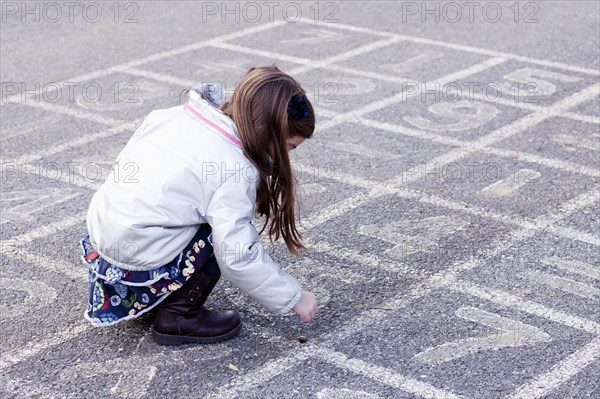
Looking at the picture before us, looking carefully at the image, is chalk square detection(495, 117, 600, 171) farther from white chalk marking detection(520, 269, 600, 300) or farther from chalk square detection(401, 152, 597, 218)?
white chalk marking detection(520, 269, 600, 300)

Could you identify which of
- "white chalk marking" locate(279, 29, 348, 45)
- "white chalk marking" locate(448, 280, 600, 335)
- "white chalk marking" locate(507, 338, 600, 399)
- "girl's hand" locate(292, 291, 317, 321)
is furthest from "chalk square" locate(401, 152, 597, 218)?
"white chalk marking" locate(279, 29, 348, 45)

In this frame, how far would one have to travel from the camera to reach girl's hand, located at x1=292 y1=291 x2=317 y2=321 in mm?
4156

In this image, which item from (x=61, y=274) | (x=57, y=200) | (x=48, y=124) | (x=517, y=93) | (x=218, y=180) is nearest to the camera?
(x=218, y=180)

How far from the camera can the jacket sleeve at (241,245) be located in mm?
3938

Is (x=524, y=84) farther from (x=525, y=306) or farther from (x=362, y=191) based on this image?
(x=525, y=306)

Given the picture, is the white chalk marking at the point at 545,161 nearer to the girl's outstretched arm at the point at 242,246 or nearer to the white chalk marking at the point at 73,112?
the white chalk marking at the point at 73,112

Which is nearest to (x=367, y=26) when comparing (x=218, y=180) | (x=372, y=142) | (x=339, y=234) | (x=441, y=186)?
(x=372, y=142)

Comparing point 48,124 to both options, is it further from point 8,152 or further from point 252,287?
point 252,287

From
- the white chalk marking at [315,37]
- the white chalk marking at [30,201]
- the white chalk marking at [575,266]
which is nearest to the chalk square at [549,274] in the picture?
the white chalk marking at [575,266]

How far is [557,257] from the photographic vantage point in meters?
5.18

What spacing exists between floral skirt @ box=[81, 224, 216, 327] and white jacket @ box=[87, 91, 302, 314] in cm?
5

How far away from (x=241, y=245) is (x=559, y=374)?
1381mm

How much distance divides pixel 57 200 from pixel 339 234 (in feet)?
5.33

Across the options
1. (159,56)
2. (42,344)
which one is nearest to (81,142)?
(159,56)
